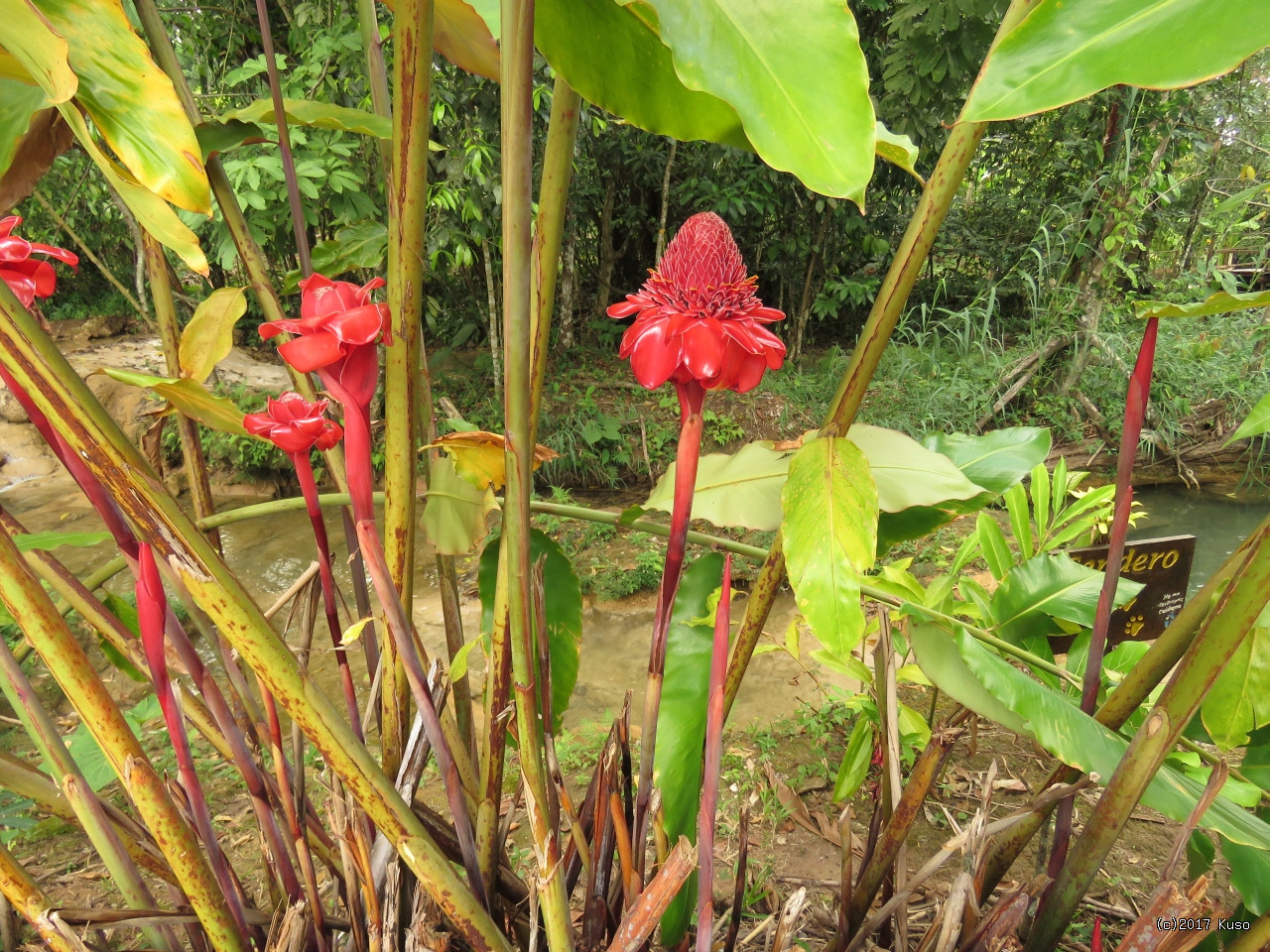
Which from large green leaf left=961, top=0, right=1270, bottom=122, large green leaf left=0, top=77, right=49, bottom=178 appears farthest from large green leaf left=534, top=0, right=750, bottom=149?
large green leaf left=0, top=77, right=49, bottom=178

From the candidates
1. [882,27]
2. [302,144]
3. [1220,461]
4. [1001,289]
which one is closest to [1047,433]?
[302,144]

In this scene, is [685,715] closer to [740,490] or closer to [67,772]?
[740,490]

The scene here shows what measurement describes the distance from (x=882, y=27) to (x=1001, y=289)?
180 centimetres

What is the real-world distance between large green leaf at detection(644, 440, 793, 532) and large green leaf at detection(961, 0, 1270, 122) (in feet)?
1.01

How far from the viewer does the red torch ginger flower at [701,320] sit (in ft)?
1.17

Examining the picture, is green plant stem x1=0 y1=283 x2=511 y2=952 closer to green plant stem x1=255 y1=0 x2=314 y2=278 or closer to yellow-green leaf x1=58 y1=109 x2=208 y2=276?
yellow-green leaf x1=58 y1=109 x2=208 y2=276

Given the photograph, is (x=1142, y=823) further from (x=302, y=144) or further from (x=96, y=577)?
(x=302, y=144)

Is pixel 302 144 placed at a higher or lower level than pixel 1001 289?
higher

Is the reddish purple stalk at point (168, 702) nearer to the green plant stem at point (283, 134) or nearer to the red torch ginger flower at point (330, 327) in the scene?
the red torch ginger flower at point (330, 327)

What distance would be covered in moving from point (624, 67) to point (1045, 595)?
650 millimetres

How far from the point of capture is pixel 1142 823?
3.97ft

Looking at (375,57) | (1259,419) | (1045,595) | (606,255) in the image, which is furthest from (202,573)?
(606,255)

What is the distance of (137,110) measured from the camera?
1.12ft

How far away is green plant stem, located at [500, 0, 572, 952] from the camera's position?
11.7 inches
